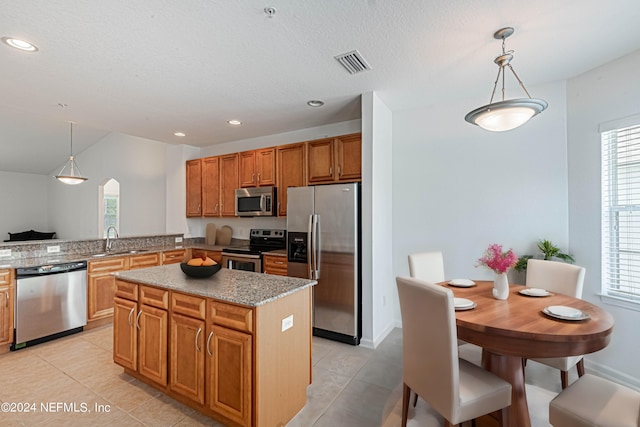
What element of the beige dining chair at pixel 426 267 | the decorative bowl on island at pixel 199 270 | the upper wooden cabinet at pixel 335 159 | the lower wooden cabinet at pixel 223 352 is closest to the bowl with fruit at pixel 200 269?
the decorative bowl on island at pixel 199 270

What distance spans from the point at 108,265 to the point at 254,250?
185cm

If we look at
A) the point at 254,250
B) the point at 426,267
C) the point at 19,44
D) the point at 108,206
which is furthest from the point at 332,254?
the point at 108,206

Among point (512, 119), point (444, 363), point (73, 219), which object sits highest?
point (512, 119)

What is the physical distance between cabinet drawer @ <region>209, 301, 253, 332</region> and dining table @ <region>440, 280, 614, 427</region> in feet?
4.03

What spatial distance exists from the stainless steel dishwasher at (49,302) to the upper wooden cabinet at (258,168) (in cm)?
234

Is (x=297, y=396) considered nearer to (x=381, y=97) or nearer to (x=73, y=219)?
(x=381, y=97)

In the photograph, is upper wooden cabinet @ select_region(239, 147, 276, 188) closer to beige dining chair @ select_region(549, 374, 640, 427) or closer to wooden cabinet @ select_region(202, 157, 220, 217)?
wooden cabinet @ select_region(202, 157, 220, 217)

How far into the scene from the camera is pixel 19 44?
211 centimetres

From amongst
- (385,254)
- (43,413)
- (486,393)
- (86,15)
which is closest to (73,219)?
(43,413)

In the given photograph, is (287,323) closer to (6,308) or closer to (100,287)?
(100,287)

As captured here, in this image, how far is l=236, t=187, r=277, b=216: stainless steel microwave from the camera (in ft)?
13.8

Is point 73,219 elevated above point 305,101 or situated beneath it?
situated beneath

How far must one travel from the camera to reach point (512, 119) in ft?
6.38

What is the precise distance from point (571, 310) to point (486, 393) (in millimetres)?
736
